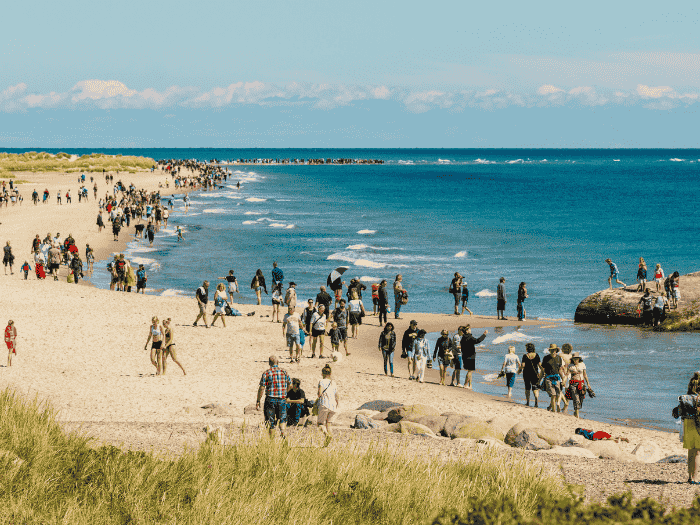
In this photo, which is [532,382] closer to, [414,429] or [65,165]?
[414,429]

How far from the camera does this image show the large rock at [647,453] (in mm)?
12219

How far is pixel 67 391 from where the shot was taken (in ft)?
52.5

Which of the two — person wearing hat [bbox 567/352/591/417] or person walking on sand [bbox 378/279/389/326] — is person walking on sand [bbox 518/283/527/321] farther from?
person wearing hat [bbox 567/352/591/417]

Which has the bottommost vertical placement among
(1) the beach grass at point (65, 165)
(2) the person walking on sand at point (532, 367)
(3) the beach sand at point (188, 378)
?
(3) the beach sand at point (188, 378)

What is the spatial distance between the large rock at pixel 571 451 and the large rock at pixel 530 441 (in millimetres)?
200

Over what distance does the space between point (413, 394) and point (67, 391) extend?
784 centimetres

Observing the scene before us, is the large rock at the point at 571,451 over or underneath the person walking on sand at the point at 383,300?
underneath

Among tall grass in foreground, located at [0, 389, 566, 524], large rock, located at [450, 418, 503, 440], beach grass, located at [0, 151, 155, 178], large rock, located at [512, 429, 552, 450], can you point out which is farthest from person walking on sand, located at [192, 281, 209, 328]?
beach grass, located at [0, 151, 155, 178]

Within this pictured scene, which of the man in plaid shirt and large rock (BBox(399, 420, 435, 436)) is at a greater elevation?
the man in plaid shirt

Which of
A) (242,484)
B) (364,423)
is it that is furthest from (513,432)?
(242,484)

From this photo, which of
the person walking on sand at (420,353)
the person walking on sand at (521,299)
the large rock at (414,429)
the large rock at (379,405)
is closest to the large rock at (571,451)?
the large rock at (414,429)

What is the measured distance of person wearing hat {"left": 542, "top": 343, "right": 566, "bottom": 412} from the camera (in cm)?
1514

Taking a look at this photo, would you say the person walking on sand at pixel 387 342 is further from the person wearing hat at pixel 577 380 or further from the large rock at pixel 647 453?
the large rock at pixel 647 453

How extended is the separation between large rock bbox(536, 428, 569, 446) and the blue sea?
344 centimetres
